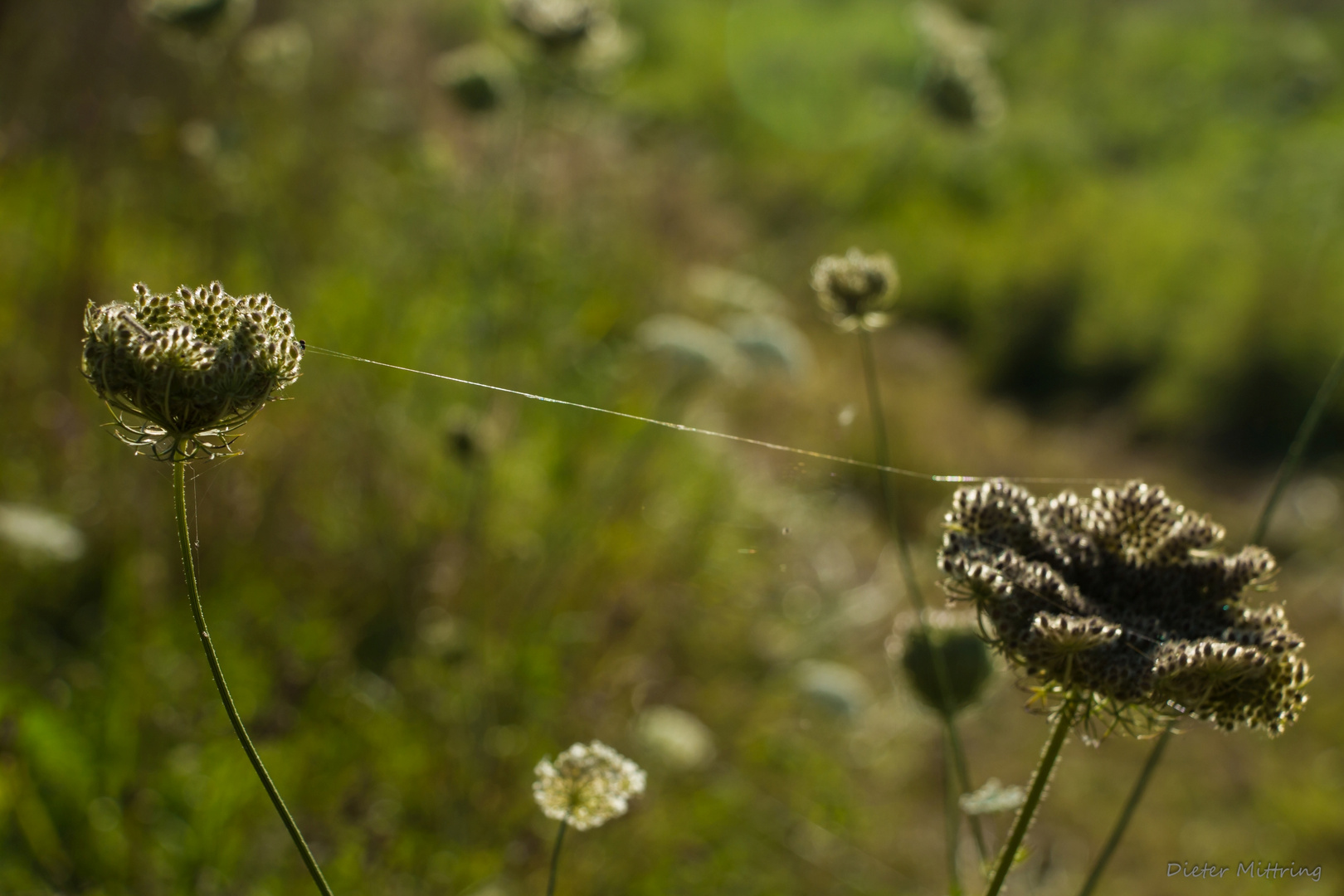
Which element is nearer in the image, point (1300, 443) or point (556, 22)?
point (1300, 443)

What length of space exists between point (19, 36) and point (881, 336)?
10.5 meters

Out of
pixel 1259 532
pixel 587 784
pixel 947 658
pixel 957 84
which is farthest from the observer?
pixel 957 84

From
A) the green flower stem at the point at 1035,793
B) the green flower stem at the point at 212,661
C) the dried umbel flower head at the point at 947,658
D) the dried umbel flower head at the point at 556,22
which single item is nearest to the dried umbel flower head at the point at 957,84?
the dried umbel flower head at the point at 556,22

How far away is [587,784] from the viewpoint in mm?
1376

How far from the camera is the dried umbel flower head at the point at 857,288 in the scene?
1.96 metres

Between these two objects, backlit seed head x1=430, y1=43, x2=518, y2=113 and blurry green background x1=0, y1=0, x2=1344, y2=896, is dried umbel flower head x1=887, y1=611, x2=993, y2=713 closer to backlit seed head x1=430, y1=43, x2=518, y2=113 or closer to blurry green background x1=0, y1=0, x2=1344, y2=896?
blurry green background x1=0, y1=0, x2=1344, y2=896

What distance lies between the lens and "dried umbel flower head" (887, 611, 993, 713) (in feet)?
7.34

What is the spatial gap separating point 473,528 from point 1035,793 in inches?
117

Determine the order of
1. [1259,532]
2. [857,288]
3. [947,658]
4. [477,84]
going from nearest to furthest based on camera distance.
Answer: [1259,532] < [857,288] < [947,658] < [477,84]

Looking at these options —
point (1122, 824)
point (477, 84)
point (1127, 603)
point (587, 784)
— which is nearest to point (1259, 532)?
point (1127, 603)

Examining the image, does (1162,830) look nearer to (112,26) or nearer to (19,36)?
(112,26)

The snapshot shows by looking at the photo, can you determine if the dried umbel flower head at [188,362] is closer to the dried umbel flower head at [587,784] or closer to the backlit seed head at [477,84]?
the dried umbel flower head at [587,784]

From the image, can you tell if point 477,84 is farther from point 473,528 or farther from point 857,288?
point 857,288

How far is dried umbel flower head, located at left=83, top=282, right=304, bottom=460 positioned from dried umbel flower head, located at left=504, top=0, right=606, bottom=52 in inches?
120
